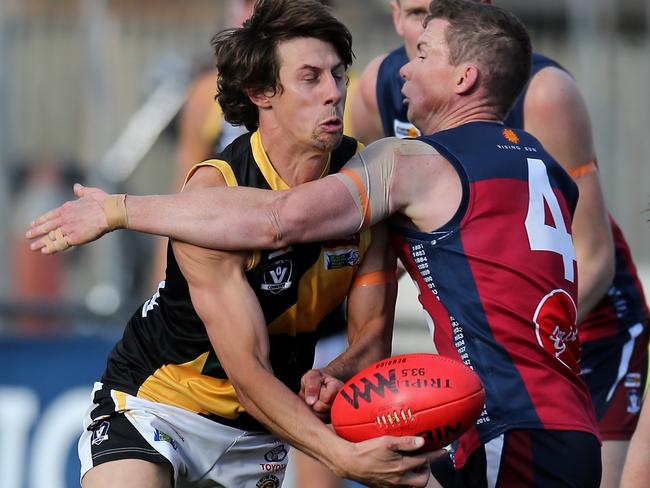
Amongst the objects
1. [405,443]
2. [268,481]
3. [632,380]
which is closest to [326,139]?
[405,443]

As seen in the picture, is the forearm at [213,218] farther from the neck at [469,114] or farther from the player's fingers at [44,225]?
the neck at [469,114]

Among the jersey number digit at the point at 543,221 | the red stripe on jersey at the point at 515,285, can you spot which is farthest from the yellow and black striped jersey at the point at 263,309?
the jersey number digit at the point at 543,221

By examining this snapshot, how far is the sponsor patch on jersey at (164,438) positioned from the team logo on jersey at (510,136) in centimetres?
164

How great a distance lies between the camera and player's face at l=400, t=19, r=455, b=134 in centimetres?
444

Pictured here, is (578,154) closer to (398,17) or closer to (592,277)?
(592,277)

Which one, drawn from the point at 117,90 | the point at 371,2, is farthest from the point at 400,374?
the point at 371,2

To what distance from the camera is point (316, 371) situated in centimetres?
430

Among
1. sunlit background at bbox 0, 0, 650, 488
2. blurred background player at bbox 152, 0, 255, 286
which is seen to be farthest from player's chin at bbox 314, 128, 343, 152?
sunlit background at bbox 0, 0, 650, 488

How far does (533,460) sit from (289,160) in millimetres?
1368

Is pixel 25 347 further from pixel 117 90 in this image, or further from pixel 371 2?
pixel 371 2

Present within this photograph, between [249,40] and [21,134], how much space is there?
17.3 feet

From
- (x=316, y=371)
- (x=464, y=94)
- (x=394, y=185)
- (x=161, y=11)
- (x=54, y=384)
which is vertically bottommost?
(x=54, y=384)

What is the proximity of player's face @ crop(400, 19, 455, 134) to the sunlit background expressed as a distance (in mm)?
4345

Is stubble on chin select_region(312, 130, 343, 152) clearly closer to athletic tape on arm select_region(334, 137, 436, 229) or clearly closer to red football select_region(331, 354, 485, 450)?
athletic tape on arm select_region(334, 137, 436, 229)
